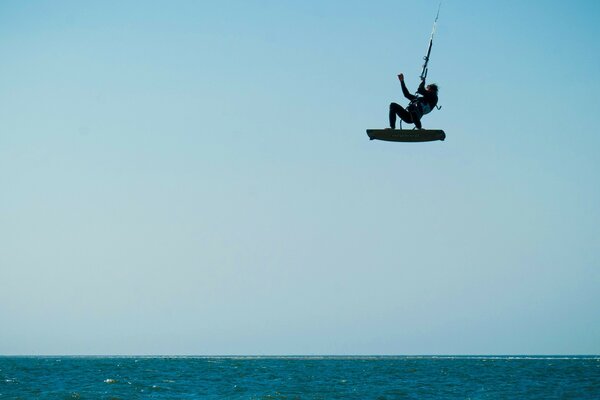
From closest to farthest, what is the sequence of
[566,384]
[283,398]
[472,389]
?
[283,398]
[472,389]
[566,384]

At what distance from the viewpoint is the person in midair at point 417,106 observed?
1752 centimetres

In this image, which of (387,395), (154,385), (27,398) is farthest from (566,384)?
(27,398)

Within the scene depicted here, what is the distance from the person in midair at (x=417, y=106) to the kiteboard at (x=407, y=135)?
8.5 inches

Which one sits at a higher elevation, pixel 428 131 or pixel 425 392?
pixel 428 131

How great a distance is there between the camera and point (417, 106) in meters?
17.6

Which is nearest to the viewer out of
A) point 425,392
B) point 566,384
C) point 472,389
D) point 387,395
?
point 387,395

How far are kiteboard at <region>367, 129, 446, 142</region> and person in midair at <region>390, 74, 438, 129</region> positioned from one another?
0.71ft

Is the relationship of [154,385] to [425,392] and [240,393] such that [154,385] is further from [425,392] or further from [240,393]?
[425,392]

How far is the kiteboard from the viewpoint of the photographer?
18.2 m

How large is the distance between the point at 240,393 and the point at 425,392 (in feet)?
35.2

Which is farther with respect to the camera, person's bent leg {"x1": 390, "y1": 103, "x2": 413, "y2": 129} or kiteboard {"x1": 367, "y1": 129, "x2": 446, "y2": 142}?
kiteboard {"x1": 367, "y1": 129, "x2": 446, "y2": 142}

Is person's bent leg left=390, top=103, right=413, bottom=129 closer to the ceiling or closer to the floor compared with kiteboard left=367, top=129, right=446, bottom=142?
closer to the ceiling

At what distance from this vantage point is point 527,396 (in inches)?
1654

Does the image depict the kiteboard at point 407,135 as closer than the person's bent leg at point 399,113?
No
